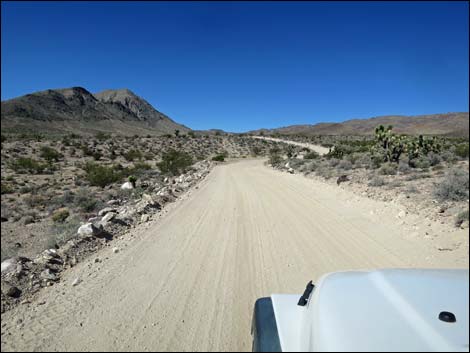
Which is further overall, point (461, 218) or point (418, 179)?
point (418, 179)

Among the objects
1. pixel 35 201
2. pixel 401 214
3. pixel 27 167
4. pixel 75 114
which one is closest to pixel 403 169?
pixel 401 214

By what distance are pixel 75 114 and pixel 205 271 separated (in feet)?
429

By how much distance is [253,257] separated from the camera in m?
5.98

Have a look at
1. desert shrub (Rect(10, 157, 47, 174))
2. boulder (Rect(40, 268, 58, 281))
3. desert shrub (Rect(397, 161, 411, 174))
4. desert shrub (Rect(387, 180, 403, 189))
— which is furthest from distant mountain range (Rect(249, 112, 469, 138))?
boulder (Rect(40, 268, 58, 281))

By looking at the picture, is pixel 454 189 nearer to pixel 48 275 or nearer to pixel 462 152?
pixel 462 152

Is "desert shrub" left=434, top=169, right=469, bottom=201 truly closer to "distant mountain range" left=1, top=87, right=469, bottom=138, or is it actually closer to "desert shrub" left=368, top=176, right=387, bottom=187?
"desert shrub" left=368, top=176, right=387, bottom=187

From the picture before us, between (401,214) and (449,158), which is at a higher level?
(449,158)

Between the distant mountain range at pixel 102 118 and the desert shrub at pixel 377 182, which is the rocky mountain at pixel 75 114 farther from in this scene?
the desert shrub at pixel 377 182

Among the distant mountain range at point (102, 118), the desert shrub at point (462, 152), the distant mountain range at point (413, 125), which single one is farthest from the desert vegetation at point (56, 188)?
the distant mountain range at point (413, 125)

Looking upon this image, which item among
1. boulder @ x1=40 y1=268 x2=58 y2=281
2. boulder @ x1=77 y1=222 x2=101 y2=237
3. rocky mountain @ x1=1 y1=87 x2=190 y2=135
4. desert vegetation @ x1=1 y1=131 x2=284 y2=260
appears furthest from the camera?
rocky mountain @ x1=1 y1=87 x2=190 y2=135

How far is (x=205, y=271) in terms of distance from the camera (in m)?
5.36

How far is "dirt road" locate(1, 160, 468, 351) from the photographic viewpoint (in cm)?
357

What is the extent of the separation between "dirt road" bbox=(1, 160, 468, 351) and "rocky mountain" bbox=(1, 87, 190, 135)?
A: 8836 centimetres

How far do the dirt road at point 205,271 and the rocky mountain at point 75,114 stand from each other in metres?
88.4
